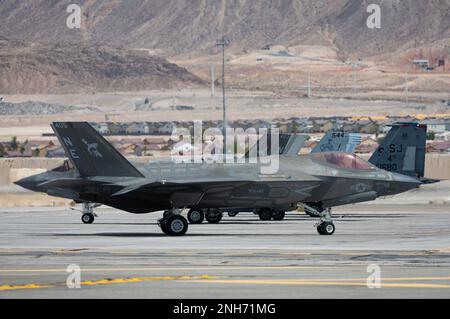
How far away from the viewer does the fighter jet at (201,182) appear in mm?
34031

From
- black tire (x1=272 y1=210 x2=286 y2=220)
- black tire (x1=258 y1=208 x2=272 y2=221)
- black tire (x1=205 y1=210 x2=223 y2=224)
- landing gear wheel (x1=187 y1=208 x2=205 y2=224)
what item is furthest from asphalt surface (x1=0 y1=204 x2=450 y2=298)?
black tire (x1=272 y1=210 x2=286 y2=220)

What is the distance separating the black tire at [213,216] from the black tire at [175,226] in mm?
9553

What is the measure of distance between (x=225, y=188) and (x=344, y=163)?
12.7 feet

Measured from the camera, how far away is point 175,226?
35094mm

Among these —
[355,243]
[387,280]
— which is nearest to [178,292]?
[387,280]

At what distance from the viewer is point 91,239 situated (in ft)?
111

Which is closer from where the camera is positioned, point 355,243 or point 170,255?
point 170,255

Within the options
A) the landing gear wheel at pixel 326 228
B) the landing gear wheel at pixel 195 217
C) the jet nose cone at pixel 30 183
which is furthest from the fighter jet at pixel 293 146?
the jet nose cone at pixel 30 183

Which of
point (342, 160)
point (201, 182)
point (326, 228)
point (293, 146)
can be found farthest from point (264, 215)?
point (201, 182)

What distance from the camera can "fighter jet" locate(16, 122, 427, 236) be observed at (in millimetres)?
34031

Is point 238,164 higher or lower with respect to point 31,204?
higher
